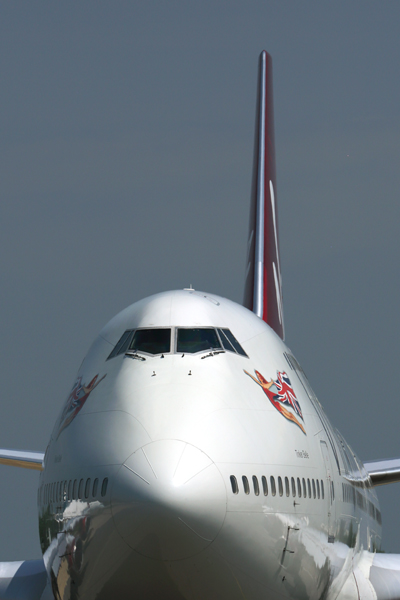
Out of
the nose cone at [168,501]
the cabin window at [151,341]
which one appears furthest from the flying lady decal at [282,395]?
the nose cone at [168,501]

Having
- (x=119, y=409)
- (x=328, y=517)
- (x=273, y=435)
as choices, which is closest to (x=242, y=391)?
(x=273, y=435)

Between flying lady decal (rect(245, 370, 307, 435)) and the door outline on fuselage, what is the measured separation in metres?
0.75

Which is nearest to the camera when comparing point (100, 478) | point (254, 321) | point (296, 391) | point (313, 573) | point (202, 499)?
point (202, 499)

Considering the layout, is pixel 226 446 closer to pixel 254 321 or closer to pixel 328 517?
pixel 328 517

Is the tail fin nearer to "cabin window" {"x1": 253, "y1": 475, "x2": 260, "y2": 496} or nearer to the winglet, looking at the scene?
the winglet

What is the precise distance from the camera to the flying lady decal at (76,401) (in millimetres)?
9711

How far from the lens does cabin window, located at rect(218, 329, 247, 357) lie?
1009 cm

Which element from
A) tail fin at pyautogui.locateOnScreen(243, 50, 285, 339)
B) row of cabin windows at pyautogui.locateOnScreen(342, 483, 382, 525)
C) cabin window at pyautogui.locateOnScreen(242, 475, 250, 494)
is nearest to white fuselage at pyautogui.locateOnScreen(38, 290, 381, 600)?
cabin window at pyautogui.locateOnScreen(242, 475, 250, 494)

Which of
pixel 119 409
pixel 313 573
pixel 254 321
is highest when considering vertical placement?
pixel 254 321

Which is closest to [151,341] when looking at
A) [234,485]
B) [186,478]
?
[234,485]

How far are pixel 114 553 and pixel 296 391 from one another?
3.51 metres

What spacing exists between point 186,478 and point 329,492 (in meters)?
3.36

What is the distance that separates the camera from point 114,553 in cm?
803

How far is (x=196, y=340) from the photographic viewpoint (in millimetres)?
9945
